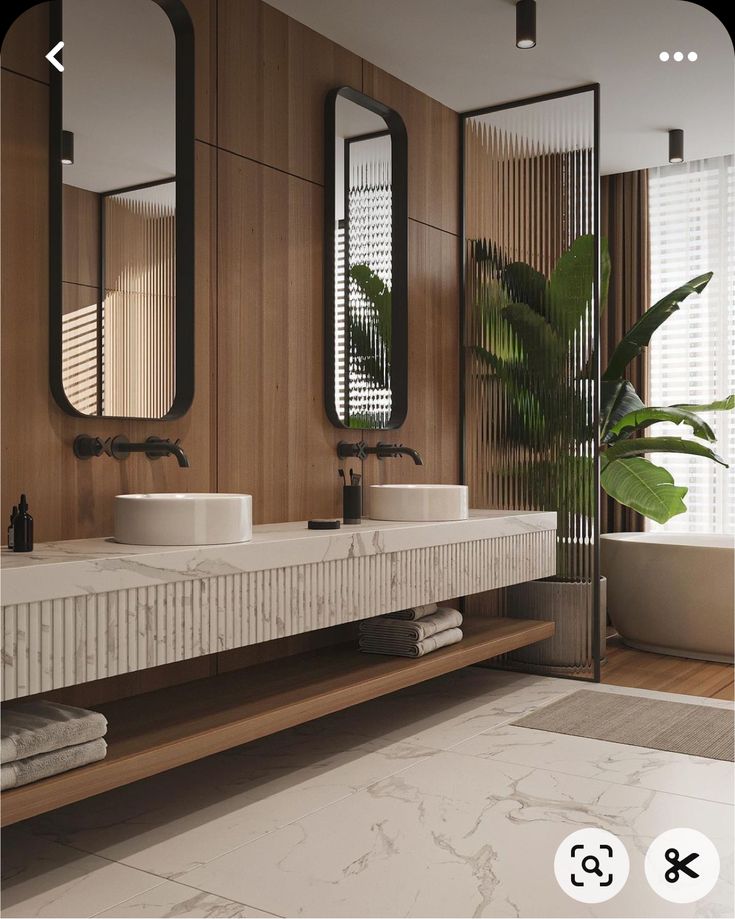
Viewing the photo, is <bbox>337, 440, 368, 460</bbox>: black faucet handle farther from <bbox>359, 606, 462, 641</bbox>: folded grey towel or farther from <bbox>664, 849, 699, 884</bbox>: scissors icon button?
<bbox>664, 849, 699, 884</bbox>: scissors icon button

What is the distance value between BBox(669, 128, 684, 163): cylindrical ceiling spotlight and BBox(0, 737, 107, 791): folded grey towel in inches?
151

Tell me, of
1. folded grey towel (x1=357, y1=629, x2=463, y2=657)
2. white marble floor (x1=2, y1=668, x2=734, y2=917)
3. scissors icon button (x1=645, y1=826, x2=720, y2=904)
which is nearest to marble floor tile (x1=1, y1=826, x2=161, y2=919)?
white marble floor (x1=2, y1=668, x2=734, y2=917)

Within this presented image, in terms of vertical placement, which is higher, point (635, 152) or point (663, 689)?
point (635, 152)

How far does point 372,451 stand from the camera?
3.49m

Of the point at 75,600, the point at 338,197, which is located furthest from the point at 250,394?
the point at 75,600

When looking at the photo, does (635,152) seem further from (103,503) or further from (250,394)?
(103,503)

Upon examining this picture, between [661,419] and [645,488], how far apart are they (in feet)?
1.60

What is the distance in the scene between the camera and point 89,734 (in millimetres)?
1962

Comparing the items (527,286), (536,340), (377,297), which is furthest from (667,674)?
(377,297)

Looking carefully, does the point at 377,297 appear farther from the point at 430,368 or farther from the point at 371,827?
the point at 371,827

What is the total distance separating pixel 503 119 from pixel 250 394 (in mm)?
1859

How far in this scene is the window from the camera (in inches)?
196

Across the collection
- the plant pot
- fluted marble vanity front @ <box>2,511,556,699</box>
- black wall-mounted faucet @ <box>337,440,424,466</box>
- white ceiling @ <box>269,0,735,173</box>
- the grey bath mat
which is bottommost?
the grey bath mat

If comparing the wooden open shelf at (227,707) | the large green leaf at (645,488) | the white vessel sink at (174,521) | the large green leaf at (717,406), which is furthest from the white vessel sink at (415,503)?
the large green leaf at (717,406)
